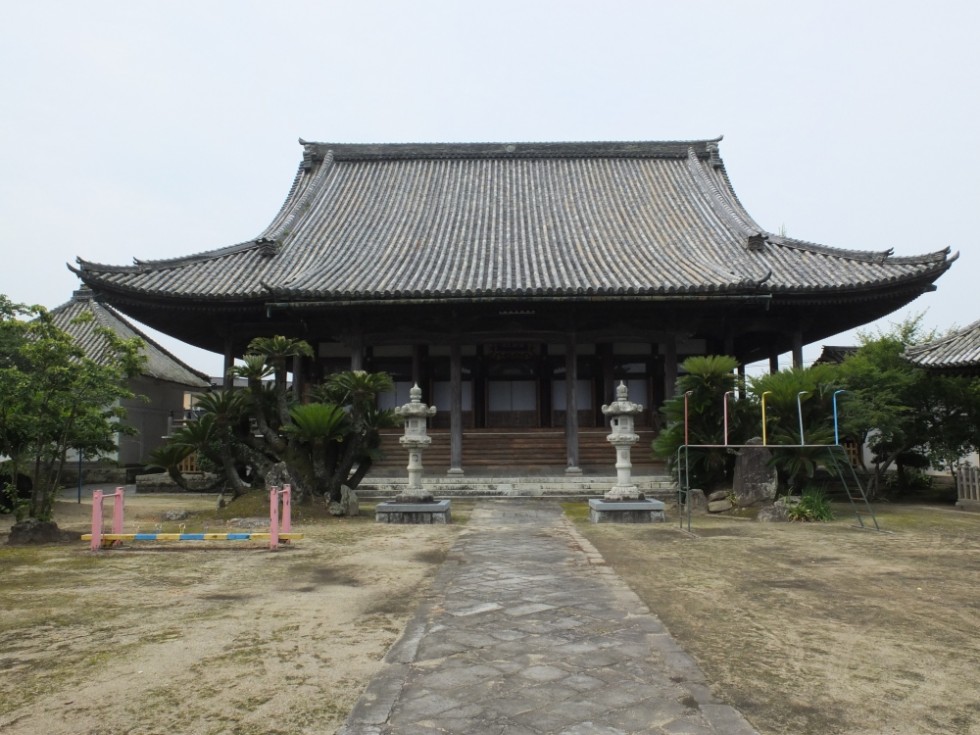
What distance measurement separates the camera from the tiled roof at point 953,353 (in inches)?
487

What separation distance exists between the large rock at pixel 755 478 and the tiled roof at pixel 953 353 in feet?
15.0

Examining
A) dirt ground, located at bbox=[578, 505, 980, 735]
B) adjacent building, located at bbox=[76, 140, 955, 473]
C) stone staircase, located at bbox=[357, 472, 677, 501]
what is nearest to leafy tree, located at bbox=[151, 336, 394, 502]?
stone staircase, located at bbox=[357, 472, 677, 501]

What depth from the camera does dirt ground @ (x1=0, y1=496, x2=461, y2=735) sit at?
315 centimetres

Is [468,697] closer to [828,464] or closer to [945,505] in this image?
[828,464]

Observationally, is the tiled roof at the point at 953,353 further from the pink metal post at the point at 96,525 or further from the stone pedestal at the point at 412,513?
the pink metal post at the point at 96,525

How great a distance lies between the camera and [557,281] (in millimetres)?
14664

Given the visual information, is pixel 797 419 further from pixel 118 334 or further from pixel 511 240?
pixel 118 334

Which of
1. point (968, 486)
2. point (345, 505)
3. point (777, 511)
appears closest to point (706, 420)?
point (777, 511)

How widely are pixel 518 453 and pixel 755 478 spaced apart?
5.79 meters

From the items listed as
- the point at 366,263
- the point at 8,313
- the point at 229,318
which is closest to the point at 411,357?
the point at 366,263

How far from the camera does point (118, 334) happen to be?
23250mm

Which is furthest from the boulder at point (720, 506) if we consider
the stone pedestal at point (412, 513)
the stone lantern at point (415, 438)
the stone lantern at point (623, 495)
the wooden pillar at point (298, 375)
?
the wooden pillar at point (298, 375)

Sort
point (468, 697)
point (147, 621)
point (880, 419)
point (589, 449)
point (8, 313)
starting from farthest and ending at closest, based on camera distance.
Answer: point (589, 449)
point (880, 419)
point (8, 313)
point (147, 621)
point (468, 697)

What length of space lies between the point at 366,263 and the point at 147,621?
501 inches
